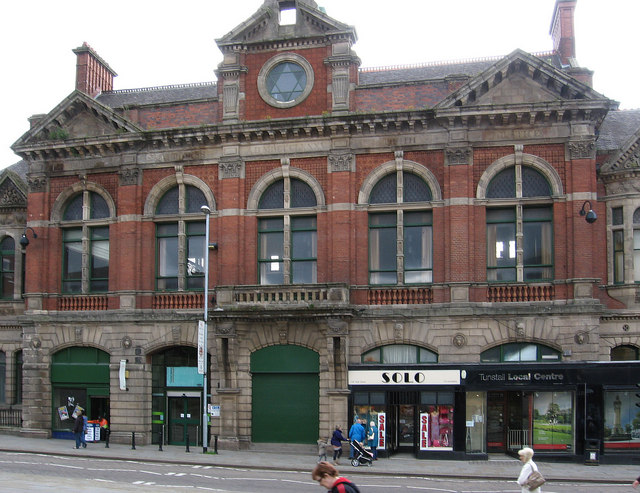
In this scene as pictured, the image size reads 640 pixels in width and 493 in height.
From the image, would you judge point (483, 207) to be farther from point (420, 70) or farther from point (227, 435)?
point (227, 435)

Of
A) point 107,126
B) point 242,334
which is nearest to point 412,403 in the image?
point 242,334

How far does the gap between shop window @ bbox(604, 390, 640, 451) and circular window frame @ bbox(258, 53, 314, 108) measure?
1566cm

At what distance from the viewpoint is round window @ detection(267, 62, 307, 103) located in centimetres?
3061

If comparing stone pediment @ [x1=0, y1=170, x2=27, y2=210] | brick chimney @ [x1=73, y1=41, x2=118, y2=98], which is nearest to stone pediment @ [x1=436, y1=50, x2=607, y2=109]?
brick chimney @ [x1=73, y1=41, x2=118, y2=98]

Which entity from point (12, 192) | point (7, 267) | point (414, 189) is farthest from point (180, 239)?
point (7, 267)

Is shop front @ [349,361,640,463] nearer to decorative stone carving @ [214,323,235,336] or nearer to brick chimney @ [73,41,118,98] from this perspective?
decorative stone carving @ [214,323,235,336]

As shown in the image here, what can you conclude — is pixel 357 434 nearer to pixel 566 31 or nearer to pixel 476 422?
pixel 476 422

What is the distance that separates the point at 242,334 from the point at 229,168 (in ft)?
21.5

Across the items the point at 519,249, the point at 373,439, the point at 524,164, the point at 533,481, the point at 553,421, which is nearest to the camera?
the point at 533,481

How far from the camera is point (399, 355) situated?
28.4 metres

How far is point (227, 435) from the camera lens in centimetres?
2880

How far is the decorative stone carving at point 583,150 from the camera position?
27.5 metres

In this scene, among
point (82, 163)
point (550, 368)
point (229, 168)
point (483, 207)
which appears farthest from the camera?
point (82, 163)

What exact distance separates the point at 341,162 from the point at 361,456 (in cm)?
1087
